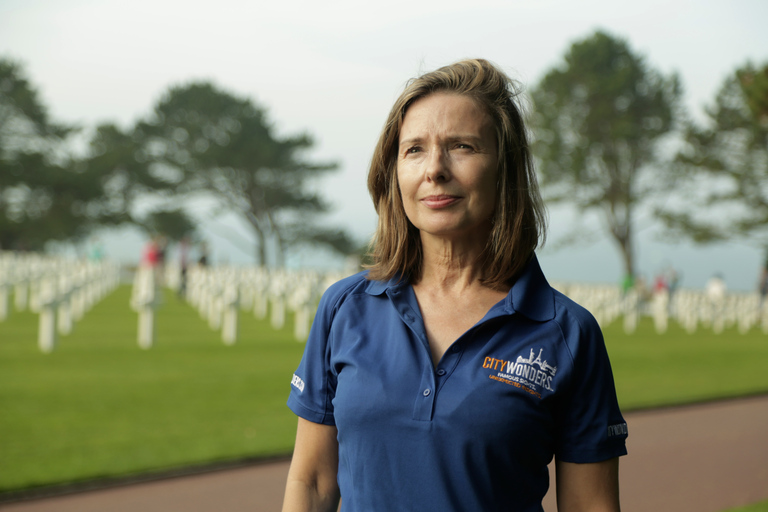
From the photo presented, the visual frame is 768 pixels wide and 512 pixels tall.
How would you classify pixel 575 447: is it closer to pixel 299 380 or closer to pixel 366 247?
pixel 299 380

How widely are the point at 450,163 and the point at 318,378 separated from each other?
0.70 metres

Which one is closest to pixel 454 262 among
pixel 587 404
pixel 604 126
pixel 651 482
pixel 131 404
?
pixel 587 404

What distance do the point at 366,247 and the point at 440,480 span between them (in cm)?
94

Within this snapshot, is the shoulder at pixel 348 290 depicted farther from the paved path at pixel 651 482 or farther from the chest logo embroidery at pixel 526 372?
the paved path at pixel 651 482

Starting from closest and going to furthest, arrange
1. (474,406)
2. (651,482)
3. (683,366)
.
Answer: (474,406)
(651,482)
(683,366)

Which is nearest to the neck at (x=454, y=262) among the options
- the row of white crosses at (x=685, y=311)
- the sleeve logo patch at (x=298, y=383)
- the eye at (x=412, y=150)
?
the eye at (x=412, y=150)

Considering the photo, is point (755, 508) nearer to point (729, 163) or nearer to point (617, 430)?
point (617, 430)

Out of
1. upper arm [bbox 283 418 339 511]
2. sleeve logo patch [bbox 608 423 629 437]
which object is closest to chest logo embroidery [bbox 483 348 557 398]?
sleeve logo patch [bbox 608 423 629 437]

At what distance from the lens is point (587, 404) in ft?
6.12

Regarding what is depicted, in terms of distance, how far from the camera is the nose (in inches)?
75.7

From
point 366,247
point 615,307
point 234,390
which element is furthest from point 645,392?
point 615,307

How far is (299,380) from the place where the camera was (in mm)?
2098

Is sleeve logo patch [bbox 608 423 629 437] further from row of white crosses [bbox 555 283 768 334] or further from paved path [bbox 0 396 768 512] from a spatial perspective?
row of white crosses [bbox 555 283 768 334]

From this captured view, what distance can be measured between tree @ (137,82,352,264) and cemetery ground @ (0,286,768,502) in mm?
33304
